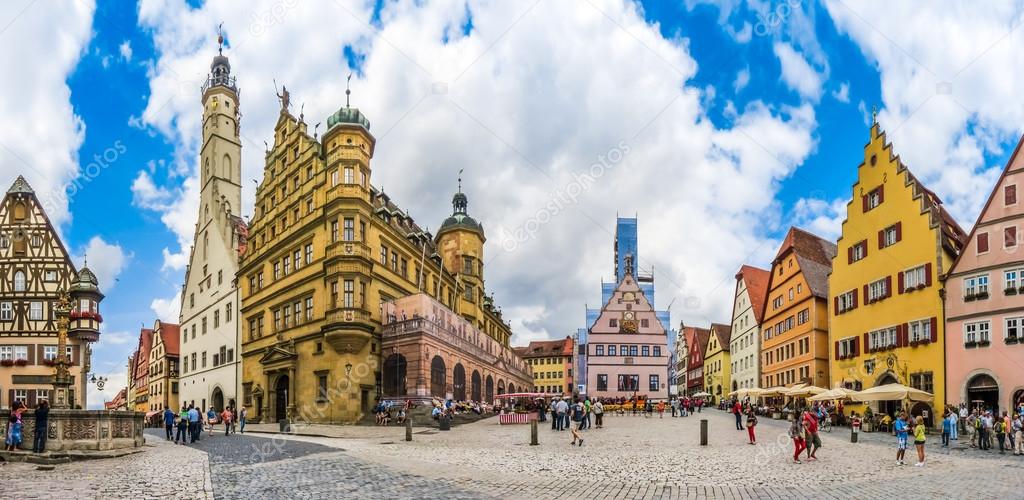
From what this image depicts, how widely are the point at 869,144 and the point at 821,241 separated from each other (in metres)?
21.4

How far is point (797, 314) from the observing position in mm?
61750

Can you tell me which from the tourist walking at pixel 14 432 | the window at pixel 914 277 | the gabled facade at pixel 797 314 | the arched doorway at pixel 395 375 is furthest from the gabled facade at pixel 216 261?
the window at pixel 914 277

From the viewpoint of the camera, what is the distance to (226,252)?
6053 centimetres

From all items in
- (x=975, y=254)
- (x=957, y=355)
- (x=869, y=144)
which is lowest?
(x=957, y=355)

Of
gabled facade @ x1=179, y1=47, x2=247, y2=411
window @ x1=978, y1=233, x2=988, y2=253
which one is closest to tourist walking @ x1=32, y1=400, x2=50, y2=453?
gabled facade @ x1=179, y1=47, x2=247, y2=411

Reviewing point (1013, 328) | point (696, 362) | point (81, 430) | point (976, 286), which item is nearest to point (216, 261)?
point (81, 430)

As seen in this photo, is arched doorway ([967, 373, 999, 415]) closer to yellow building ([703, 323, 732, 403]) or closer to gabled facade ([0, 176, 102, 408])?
yellow building ([703, 323, 732, 403])

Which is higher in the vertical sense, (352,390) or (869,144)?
(869,144)

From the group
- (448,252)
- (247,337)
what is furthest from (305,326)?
(448,252)

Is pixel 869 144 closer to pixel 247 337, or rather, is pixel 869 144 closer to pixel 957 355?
pixel 957 355

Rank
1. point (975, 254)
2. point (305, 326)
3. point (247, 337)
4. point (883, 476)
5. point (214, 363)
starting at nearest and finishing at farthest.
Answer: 1. point (883, 476)
2. point (975, 254)
3. point (305, 326)
4. point (247, 337)
5. point (214, 363)

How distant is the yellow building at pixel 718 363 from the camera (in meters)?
95.8

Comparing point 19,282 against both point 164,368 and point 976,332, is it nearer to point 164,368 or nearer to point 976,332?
point 164,368

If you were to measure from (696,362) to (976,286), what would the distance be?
82130mm
